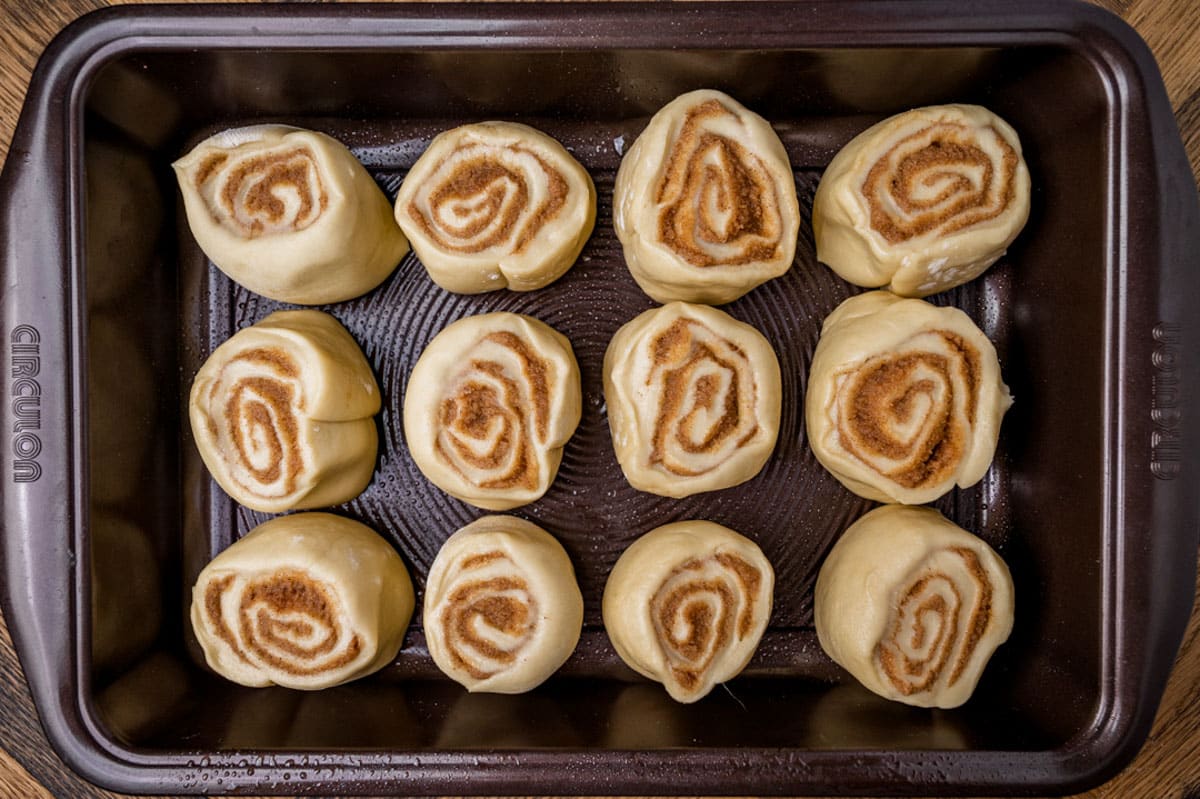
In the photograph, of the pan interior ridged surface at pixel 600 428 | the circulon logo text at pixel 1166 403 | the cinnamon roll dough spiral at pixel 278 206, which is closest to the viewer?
the circulon logo text at pixel 1166 403

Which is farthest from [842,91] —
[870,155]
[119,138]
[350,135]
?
[119,138]

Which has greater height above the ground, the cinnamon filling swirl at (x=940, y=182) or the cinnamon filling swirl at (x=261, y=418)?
the cinnamon filling swirl at (x=940, y=182)

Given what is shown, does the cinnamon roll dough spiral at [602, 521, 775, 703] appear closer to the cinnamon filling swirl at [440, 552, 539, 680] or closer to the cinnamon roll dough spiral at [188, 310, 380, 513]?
the cinnamon filling swirl at [440, 552, 539, 680]

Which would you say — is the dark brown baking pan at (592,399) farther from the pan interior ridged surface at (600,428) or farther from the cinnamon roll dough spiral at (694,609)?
the cinnamon roll dough spiral at (694,609)

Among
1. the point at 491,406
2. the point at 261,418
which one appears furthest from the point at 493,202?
the point at 261,418

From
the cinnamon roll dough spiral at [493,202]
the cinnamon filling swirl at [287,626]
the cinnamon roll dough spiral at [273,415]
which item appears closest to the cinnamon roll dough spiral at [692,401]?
the cinnamon roll dough spiral at [493,202]

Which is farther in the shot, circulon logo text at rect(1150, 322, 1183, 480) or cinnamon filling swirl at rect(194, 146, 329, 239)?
cinnamon filling swirl at rect(194, 146, 329, 239)

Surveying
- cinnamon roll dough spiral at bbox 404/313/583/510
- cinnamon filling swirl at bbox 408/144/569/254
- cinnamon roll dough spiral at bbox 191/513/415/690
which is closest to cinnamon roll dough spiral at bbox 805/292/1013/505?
cinnamon roll dough spiral at bbox 404/313/583/510
